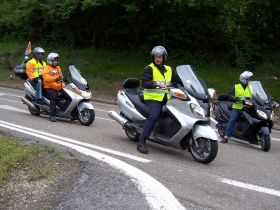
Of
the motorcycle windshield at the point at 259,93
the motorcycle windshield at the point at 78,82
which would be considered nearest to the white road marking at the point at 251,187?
the motorcycle windshield at the point at 259,93

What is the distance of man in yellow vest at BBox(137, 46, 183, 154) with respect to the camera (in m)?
8.80

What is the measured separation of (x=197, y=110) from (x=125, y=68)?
15.2 meters

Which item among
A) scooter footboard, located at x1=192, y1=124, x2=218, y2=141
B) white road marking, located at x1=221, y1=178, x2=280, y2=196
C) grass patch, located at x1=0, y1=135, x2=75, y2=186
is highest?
scooter footboard, located at x1=192, y1=124, x2=218, y2=141

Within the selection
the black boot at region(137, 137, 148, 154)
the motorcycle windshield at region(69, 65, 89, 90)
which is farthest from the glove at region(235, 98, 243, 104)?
the motorcycle windshield at region(69, 65, 89, 90)

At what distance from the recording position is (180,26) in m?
22.6

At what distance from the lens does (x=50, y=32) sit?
30.0 metres

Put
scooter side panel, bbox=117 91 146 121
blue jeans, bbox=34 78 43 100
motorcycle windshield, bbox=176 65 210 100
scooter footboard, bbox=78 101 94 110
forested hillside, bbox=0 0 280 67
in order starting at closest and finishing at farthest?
motorcycle windshield, bbox=176 65 210 100 < scooter side panel, bbox=117 91 146 121 < scooter footboard, bbox=78 101 94 110 < blue jeans, bbox=34 78 43 100 < forested hillside, bbox=0 0 280 67

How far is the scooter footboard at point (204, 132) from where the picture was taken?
8.05 metres

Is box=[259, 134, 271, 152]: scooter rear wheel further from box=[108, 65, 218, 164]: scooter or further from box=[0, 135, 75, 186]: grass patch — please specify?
box=[0, 135, 75, 186]: grass patch

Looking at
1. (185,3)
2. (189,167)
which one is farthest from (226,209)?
(185,3)

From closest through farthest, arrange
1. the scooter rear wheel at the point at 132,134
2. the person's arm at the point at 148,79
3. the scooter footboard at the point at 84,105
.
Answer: the person's arm at the point at 148,79 → the scooter rear wheel at the point at 132,134 → the scooter footboard at the point at 84,105

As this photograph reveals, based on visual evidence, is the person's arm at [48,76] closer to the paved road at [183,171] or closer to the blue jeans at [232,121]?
the paved road at [183,171]

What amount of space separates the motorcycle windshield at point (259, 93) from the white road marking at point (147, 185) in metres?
3.95

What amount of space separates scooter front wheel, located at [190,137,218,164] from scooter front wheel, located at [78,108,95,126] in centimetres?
412
